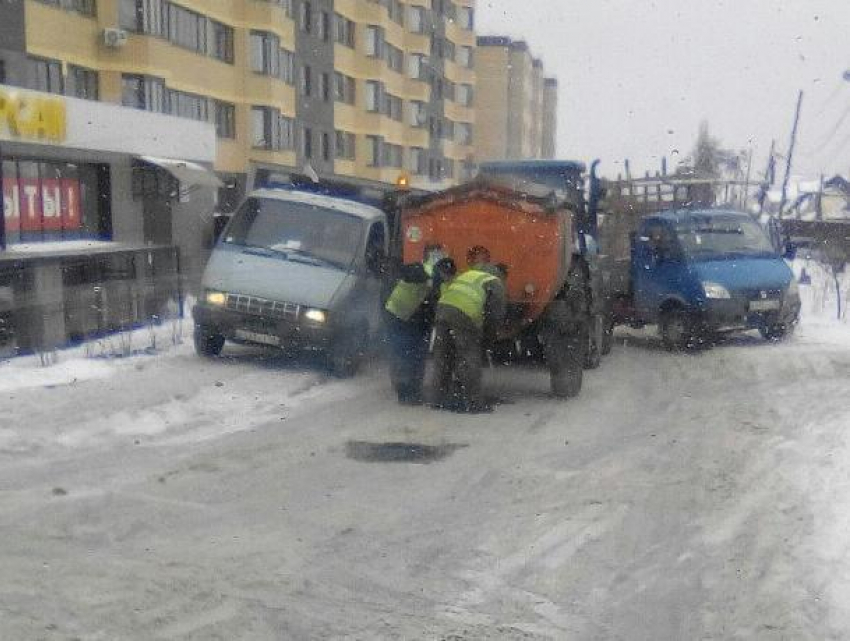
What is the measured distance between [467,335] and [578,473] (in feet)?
9.56

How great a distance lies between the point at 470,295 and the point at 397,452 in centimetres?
238

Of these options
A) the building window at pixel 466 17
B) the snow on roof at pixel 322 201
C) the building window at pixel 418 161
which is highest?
the building window at pixel 466 17

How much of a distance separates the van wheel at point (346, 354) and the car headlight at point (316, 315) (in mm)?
296

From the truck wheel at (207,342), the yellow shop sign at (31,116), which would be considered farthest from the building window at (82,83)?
the truck wheel at (207,342)

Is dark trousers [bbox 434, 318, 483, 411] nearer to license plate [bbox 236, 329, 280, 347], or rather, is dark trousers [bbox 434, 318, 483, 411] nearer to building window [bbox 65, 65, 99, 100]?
license plate [bbox 236, 329, 280, 347]

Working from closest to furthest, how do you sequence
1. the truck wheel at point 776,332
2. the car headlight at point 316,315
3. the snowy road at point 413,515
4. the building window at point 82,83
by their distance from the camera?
the snowy road at point 413,515
the car headlight at point 316,315
the truck wheel at point 776,332
the building window at point 82,83

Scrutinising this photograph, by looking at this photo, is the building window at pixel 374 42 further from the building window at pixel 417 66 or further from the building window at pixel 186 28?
the building window at pixel 186 28

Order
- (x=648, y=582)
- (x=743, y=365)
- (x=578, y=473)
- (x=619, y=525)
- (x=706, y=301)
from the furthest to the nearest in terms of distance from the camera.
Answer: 1. (x=706, y=301)
2. (x=743, y=365)
3. (x=578, y=473)
4. (x=619, y=525)
5. (x=648, y=582)

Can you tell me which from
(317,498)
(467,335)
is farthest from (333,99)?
(317,498)

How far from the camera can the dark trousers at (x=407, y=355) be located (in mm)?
11352

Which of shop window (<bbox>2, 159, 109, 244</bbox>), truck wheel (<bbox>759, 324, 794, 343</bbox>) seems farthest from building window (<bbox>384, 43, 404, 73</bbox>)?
truck wheel (<bbox>759, 324, 794, 343</bbox>)

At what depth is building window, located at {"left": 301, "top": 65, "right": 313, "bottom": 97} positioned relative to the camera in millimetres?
50562

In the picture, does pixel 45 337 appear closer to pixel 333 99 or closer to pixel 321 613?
pixel 321 613

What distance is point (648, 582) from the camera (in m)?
5.79
